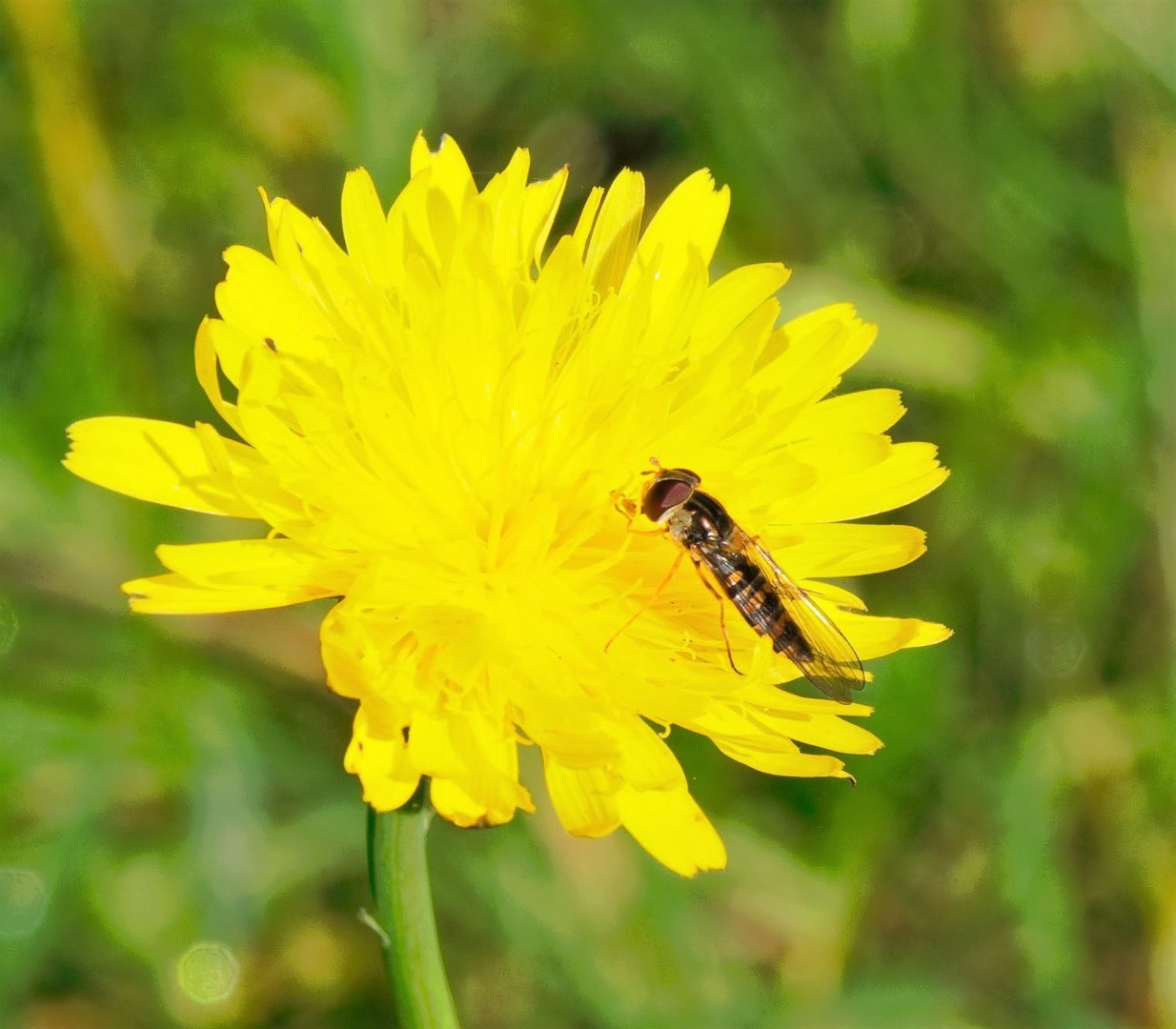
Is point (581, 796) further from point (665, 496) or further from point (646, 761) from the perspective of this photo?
point (665, 496)

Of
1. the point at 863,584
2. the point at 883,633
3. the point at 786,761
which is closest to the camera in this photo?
the point at 786,761

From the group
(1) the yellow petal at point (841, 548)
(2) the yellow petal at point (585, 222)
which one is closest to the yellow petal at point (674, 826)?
(1) the yellow petal at point (841, 548)

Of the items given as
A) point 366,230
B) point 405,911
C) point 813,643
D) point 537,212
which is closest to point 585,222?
point 537,212

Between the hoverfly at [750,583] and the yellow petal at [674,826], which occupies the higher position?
the hoverfly at [750,583]

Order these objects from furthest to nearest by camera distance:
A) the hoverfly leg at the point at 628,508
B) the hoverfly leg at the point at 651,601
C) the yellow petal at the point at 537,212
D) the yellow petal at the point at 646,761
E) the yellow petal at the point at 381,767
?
the yellow petal at the point at 537,212
the hoverfly leg at the point at 628,508
the hoverfly leg at the point at 651,601
the yellow petal at the point at 646,761
the yellow petal at the point at 381,767

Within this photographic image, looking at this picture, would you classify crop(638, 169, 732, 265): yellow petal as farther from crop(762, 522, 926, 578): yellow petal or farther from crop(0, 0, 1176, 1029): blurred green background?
crop(0, 0, 1176, 1029): blurred green background

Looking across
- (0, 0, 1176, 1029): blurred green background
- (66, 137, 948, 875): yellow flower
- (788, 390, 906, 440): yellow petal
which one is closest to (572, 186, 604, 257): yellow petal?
(66, 137, 948, 875): yellow flower

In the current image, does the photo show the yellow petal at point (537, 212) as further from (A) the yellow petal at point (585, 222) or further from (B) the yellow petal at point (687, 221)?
(B) the yellow petal at point (687, 221)

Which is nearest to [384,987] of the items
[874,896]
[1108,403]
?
[874,896]
